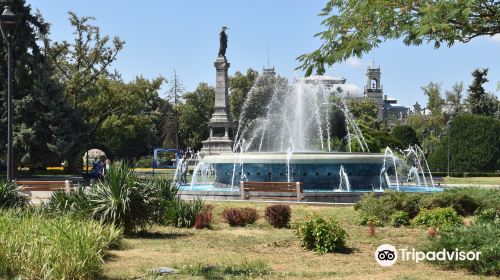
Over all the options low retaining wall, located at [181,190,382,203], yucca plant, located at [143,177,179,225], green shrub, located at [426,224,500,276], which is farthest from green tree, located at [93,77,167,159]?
green shrub, located at [426,224,500,276]

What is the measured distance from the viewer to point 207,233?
41.1 feet

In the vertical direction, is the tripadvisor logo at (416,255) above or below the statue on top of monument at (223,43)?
below

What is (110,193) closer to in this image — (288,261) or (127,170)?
(127,170)

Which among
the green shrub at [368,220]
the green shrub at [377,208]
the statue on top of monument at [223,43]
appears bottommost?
the green shrub at [368,220]

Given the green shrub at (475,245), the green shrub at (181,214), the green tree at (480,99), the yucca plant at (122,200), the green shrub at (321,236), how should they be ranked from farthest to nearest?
the green tree at (480,99) < the green shrub at (181,214) < the yucca plant at (122,200) < the green shrub at (321,236) < the green shrub at (475,245)

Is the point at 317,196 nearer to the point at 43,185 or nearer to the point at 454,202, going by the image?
the point at 454,202

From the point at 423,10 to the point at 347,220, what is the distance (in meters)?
7.16

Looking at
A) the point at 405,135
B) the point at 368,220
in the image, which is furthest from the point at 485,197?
the point at 405,135

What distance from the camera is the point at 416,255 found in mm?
9227

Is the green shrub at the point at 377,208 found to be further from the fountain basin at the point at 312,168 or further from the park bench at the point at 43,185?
the park bench at the point at 43,185

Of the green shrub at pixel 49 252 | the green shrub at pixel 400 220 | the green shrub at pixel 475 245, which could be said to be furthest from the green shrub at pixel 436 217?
the green shrub at pixel 49 252

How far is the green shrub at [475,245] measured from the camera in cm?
783

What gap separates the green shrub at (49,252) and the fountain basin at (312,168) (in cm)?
1341

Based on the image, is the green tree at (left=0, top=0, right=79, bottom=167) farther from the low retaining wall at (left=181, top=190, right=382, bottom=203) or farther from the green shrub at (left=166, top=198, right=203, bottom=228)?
the green shrub at (left=166, top=198, right=203, bottom=228)
